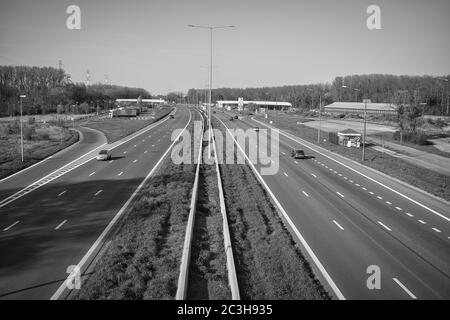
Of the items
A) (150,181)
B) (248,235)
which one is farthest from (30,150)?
(248,235)

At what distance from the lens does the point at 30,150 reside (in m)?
52.3

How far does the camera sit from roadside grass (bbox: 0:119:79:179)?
40.6m

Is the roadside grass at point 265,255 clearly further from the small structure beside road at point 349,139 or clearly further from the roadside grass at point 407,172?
the small structure beside road at point 349,139

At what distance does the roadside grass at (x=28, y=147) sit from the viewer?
40.6 metres

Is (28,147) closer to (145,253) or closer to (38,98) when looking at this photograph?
(145,253)

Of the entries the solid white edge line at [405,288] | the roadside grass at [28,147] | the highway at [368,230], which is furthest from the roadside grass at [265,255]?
the roadside grass at [28,147]

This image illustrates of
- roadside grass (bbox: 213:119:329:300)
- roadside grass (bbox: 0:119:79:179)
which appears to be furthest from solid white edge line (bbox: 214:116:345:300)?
roadside grass (bbox: 0:119:79:179)

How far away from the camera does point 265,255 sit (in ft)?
57.9

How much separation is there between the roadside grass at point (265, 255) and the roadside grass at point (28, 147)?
23.5 m

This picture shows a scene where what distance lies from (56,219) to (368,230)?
17125mm

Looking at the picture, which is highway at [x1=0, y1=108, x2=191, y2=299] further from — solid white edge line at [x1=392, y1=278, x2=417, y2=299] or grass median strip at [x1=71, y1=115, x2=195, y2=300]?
solid white edge line at [x1=392, y1=278, x2=417, y2=299]

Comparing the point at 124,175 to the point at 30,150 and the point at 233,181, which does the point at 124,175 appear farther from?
the point at 30,150

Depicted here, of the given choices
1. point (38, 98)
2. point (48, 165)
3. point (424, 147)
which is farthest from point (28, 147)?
point (38, 98)

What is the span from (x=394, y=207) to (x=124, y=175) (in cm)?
2229
